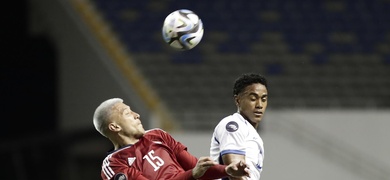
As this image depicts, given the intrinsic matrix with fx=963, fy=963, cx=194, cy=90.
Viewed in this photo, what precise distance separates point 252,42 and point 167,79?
5.83 ft

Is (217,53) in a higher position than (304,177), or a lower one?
higher

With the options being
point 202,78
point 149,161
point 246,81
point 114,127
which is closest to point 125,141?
point 114,127

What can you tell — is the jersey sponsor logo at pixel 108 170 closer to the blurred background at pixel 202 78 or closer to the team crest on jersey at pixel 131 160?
the team crest on jersey at pixel 131 160

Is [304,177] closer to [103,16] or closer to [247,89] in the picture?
[103,16]

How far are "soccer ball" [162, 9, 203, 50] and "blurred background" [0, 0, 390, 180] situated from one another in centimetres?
661

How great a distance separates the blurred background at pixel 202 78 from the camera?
49.0 feet

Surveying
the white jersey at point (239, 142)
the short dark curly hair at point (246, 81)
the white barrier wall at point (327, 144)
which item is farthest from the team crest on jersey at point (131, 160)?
the white barrier wall at point (327, 144)

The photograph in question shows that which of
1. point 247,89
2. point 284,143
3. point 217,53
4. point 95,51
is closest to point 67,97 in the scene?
point 95,51

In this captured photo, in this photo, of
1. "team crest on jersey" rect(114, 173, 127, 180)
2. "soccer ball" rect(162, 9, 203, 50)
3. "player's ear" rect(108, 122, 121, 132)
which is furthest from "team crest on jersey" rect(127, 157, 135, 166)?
"soccer ball" rect(162, 9, 203, 50)

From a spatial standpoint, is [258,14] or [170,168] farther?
[258,14]

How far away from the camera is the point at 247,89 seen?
22.7 ft

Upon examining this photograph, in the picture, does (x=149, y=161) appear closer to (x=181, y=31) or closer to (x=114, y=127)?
(x=114, y=127)

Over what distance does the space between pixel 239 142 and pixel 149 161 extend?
2.12ft

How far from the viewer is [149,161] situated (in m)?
6.73
